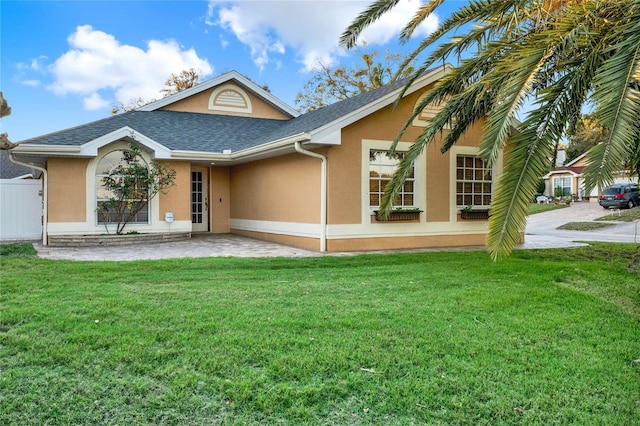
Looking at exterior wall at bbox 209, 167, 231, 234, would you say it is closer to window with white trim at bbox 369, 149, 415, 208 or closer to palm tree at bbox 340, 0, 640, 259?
window with white trim at bbox 369, 149, 415, 208

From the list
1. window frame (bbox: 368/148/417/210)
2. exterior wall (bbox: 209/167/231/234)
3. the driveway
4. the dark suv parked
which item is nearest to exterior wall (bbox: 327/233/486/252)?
window frame (bbox: 368/148/417/210)

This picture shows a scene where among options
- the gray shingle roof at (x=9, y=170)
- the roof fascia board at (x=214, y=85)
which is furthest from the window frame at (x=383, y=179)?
the gray shingle roof at (x=9, y=170)

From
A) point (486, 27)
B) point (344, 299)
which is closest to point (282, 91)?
point (486, 27)

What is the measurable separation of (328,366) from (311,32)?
54.6 ft

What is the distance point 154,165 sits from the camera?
12312 mm

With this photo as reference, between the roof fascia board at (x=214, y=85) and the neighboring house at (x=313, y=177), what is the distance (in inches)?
87.7

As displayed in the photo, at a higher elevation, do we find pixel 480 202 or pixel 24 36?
pixel 24 36

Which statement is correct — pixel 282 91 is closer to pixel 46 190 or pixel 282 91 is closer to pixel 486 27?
pixel 46 190

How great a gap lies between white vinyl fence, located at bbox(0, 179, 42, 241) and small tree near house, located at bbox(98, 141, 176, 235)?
A: 10.00 feet

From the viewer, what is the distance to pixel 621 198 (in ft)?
91.7

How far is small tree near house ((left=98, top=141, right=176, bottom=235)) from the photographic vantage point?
11977 millimetres

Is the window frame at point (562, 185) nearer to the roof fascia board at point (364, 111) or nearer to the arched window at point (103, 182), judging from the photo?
the roof fascia board at point (364, 111)

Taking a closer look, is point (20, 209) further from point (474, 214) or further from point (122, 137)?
point (474, 214)

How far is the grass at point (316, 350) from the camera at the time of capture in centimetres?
296
